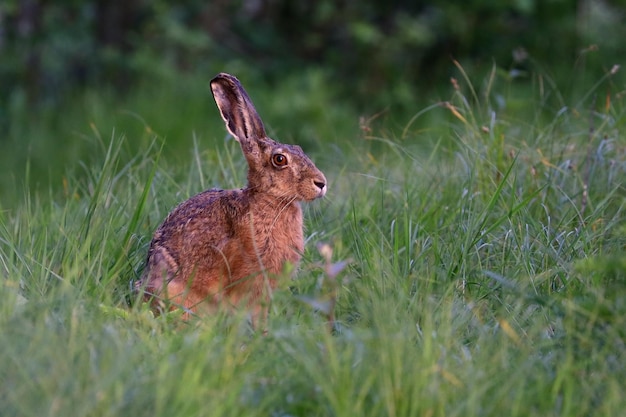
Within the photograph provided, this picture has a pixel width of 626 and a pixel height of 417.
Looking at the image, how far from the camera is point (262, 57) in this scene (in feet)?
38.3

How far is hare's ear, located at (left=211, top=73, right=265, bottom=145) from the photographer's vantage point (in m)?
4.75

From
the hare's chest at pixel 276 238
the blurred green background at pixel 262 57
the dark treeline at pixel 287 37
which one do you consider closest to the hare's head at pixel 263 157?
the hare's chest at pixel 276 238

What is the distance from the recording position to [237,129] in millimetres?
4812


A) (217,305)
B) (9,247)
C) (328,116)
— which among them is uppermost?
(9,247)

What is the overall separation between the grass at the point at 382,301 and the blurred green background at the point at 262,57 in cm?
290

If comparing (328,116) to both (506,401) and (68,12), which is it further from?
(506,401)

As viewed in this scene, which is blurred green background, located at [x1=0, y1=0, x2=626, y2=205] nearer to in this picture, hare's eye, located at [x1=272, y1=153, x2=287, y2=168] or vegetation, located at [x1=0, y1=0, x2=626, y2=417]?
vegetation, located at [x1=0, y1=0, x2=626, y2=417]

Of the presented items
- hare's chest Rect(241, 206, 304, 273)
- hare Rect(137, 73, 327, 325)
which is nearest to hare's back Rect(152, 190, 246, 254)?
hare Rect(137, 73, 327, 325)

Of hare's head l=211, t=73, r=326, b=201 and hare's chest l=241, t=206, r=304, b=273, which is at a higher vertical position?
hare's head l=211, t=73, r=326, b=201

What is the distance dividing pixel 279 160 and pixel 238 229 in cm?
37

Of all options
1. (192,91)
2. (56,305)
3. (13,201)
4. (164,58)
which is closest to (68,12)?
(164,58)

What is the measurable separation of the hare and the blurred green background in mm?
3191

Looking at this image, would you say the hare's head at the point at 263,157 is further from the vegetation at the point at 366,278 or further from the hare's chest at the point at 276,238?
the vegetation at the point at 366,278

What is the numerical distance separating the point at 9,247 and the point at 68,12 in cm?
771
